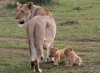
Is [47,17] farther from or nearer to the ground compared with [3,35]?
farther from the ground

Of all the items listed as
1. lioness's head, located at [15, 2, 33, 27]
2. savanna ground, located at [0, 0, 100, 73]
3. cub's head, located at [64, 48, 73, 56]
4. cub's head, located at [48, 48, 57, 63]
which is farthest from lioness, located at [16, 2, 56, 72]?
savanna ground, located at [0, 0, 100, 73]

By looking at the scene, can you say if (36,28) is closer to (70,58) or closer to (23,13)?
(23,13)

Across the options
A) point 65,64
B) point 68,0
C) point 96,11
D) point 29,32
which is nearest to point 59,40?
point 65,64

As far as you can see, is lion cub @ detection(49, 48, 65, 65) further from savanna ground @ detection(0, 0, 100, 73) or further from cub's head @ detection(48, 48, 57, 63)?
savanna ground @ detection(0, 0, 100, 73)

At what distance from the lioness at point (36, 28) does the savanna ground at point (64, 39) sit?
22.6 inches

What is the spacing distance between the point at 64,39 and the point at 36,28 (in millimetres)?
3886

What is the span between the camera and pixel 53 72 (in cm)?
698

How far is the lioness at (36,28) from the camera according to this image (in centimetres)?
655

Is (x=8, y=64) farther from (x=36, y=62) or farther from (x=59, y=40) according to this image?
(x=59, y=40)

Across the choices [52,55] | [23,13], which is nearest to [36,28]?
[23,13]

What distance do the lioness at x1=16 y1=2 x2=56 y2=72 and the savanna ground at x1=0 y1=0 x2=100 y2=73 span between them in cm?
57

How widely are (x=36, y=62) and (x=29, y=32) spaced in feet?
1.88

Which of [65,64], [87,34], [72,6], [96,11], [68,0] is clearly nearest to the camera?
[65,64]

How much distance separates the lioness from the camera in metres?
6.55
